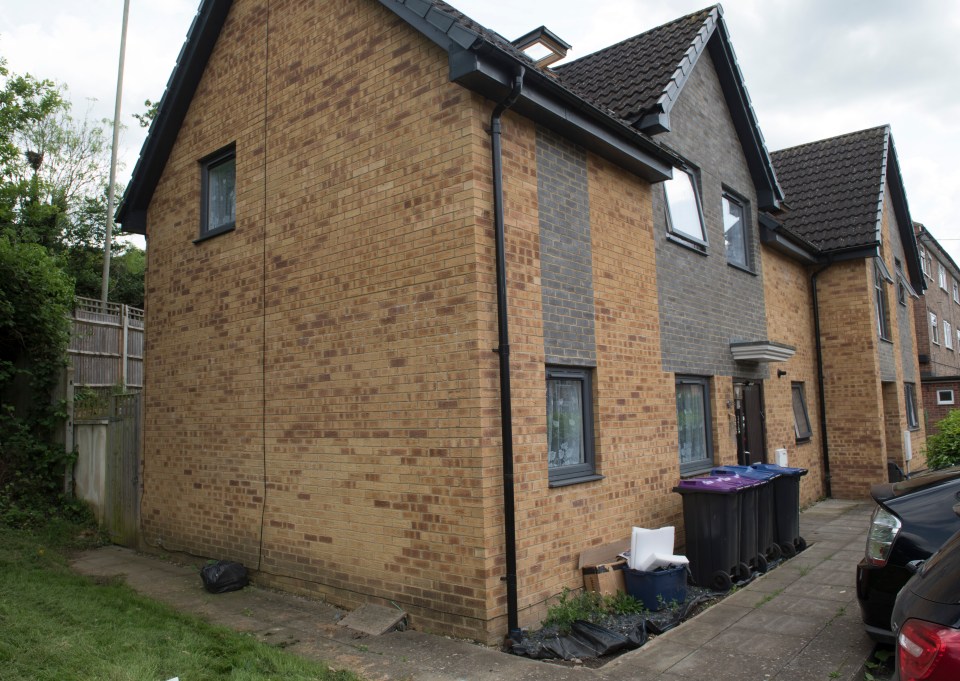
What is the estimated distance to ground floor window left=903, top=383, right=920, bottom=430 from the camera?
16922 millimetres

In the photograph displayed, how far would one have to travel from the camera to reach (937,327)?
94.8ft

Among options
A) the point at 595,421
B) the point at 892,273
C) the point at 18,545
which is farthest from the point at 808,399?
the point at 18,545

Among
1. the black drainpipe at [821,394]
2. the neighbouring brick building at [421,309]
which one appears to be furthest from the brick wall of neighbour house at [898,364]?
the neighbouring brick building at [421,309]

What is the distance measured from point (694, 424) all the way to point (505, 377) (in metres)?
4.35

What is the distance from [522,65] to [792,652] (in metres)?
5.07

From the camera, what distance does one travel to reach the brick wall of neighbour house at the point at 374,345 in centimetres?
597

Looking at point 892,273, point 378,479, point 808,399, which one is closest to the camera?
point 378,479

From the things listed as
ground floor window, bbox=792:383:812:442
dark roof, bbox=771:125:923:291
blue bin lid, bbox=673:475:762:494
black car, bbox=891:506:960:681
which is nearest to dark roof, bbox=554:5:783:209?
dark roof, bbox=771:125:923:291

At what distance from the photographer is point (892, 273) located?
16.5 meters

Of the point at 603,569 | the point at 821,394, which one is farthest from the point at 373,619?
the point at 821,394

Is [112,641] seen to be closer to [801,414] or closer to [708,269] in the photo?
[708,269]

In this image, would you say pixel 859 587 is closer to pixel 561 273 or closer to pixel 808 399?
pixel 561 273

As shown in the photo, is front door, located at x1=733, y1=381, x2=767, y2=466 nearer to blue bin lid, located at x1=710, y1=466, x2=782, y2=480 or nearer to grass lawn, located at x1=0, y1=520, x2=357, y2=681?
blue bin lid, located at x1=710, y1=466, x2=782, y2=480

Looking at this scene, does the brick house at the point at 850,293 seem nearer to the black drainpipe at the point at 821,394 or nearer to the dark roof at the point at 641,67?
the black drainpipe at the point at 821,394
